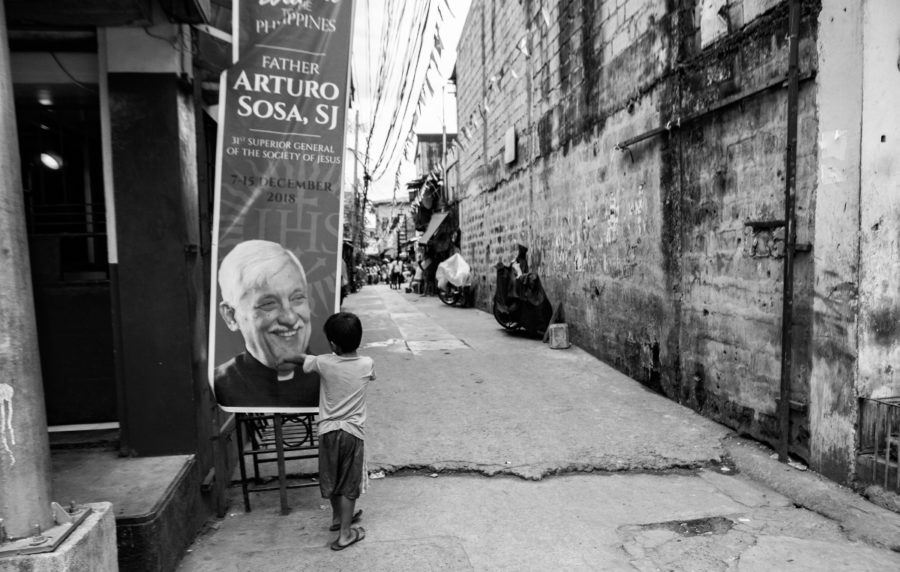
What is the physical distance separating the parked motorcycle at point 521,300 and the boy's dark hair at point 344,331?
6.55 m

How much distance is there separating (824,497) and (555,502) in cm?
168

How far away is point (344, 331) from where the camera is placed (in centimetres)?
316

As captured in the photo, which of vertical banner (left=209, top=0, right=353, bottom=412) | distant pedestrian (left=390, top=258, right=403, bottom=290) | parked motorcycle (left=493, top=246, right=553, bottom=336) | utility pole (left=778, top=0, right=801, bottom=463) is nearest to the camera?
vertical banner (left=209, top=0, right=353, bottom=412)

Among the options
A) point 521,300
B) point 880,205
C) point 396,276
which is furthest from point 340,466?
point 396,276

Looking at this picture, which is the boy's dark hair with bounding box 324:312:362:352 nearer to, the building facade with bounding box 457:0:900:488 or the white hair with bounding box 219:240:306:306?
the white hair with bounding box 219:240:306:306

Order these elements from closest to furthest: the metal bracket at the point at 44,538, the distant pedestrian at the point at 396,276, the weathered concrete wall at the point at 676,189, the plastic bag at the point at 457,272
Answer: the metal bracket at the point at 44,538 → the weathered concrete wall at the point at 676,189 → the plastic bag at the point at 457,272 → the distant pedestrian at the point at 396,276

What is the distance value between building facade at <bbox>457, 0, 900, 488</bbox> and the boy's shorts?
312cm

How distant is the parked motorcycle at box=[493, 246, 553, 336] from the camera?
946 centimetres

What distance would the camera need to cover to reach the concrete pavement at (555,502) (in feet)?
10.0

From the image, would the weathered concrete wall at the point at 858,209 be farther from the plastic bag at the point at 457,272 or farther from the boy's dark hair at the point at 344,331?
the plastic bag at the point at 457,272

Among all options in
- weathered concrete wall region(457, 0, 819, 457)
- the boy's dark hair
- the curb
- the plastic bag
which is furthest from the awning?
the boy's dark hair

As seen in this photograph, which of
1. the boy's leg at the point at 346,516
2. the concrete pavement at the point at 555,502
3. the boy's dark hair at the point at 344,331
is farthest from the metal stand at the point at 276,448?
the boy's dark hair at the point at 344,331

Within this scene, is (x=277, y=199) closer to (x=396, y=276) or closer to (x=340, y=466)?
(x=340, y=466)

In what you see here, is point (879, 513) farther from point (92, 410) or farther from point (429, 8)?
point (429, 8)
